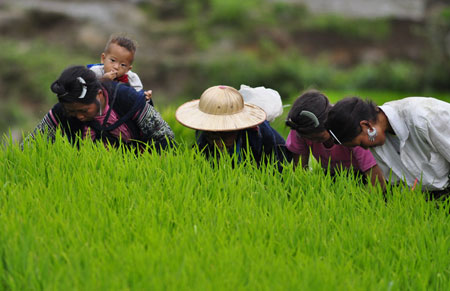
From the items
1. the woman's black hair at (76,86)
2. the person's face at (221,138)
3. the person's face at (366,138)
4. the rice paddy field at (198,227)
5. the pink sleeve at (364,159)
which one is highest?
the woman's black hair at (76,86)

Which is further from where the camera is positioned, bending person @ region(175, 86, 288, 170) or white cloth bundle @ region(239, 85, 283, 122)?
white cloth bundle @ region(239, 85, 283, 122)

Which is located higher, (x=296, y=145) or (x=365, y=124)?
(x=365, y=124)

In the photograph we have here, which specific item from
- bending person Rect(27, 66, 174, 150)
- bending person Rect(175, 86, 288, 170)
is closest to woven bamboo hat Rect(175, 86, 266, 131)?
bending person Rect(175, 86, 288, 170)

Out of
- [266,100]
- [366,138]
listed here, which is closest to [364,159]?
[366,138]

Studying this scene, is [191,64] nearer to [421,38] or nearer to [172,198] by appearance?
[421,38]

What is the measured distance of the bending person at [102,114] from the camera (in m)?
3.07

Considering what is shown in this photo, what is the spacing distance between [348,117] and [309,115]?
251mm

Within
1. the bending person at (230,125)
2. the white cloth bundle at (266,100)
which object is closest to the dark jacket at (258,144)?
the bending person at (230,125)

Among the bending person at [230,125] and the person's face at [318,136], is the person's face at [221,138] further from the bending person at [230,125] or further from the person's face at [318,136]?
the person's face at [318,136]

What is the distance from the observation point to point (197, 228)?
246 centimetres

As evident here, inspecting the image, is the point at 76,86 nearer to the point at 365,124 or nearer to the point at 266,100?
the point at 266,100

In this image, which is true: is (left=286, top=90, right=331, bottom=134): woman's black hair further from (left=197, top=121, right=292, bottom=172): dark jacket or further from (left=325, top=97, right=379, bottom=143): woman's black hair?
(left=197, top=121, right=292, bottom=172): dark jacket

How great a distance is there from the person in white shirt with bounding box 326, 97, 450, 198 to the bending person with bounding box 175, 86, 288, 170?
20.9 inches

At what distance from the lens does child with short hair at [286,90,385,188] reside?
119 inches
